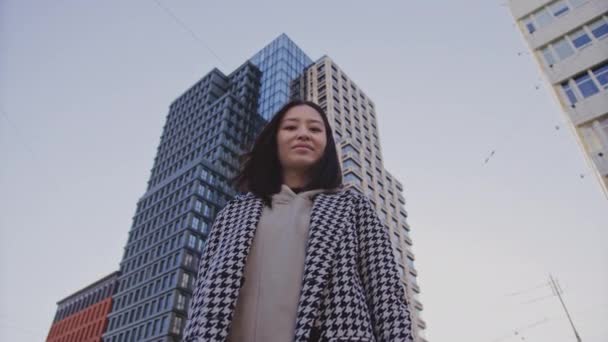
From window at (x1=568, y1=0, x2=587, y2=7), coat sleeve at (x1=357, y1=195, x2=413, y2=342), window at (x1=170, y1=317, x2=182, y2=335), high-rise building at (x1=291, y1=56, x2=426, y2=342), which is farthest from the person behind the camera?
window at (x1=170, y1=317, x2=182, y2=335)

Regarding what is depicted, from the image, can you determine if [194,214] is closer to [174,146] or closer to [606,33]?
[174,146]

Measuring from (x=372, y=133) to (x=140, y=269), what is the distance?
46.3 metres

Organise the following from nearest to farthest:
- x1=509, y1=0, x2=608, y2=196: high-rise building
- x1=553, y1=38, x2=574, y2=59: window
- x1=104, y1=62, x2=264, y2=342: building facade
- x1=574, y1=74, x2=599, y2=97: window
A: x1=509, y1=0, x2=608, y2=196: high-rise building < x1=574, y1=74, x2=599, y2=97: window < x1=553, y1=38, x2=574, y2=59: window < x1=104, y1=62, x2=264, y2=342: building facade

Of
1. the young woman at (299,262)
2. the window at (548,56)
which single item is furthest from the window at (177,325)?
the young woman at (299,262)

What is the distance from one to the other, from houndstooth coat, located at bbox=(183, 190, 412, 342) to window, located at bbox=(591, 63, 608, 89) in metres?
20.8

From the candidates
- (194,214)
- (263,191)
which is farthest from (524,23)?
(194,214)

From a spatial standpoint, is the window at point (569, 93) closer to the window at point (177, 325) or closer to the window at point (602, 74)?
A: the window at point (602, 74)

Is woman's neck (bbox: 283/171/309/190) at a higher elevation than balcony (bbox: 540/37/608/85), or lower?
lower

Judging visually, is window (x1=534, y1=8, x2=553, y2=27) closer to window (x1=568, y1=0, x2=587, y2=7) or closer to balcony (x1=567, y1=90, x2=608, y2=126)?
window (x1=568, y1=0, x2=587, y2=7)

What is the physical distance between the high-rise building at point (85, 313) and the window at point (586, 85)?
76.7 meters

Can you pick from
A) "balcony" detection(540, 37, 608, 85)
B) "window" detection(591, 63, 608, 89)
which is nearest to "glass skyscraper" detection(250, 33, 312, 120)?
"balcony" detection(540, 37, 608, 85)

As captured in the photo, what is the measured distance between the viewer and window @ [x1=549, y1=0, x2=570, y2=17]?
21016 mm

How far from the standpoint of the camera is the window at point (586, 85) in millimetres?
18109

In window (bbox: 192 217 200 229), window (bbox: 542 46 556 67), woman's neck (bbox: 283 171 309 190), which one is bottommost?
woman's neck (bbox: 283 171 309 190)
